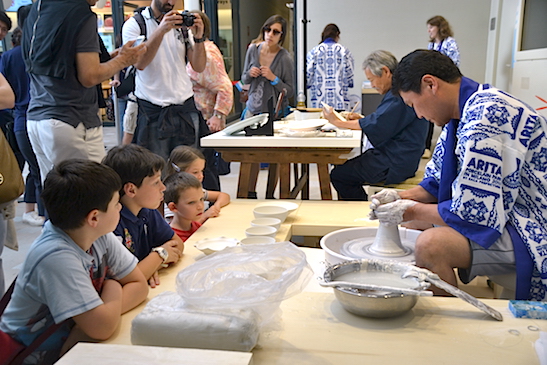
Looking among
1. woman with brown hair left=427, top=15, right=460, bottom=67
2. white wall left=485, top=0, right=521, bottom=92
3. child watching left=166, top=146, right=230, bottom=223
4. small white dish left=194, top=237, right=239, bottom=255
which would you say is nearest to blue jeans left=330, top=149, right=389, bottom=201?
child watching left=166, top=146, right=230, bottom=223

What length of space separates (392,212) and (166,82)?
1.95 m

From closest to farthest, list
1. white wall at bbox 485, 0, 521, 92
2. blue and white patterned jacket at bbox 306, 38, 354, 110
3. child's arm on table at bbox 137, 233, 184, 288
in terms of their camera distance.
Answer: child's arm on table at bbox 137, 233, 184, 288, blue and white patterned jacket at bbox 306, 38, 354, 110, white wall at bbox 485, 0, 521, 92

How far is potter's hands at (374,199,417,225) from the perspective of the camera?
177 cm

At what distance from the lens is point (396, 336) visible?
112 centimetres

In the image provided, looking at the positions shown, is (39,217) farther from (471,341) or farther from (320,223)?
(471,341)

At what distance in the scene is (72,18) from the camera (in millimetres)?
2137

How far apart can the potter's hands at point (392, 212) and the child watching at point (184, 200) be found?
0.79 metres

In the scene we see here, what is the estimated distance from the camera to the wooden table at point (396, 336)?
104 centimetres

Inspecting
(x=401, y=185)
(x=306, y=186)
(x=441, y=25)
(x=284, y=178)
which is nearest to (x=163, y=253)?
(x=284, y=178)

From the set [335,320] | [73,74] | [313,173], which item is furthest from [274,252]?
[313,173]

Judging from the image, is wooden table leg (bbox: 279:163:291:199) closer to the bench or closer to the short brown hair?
the bench

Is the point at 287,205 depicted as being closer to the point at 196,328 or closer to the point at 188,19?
the point at 196,328

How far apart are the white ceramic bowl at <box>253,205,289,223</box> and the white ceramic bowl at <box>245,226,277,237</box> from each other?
21 centimetres

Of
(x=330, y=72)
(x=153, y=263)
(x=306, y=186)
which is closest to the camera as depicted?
(x=153, y=263)
